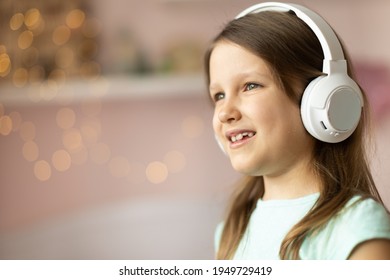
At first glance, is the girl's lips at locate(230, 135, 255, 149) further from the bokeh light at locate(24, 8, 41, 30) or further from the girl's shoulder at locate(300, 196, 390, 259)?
the bokeh light at locate(24, 8, 41, 30)

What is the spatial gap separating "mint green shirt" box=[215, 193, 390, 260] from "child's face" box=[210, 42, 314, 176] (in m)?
0.05

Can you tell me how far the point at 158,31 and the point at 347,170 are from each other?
3.47 feet

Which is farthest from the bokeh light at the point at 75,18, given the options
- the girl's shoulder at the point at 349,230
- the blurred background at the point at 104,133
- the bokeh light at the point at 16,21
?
the girl's shoulder at the point at 349,230

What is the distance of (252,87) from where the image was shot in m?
0.71

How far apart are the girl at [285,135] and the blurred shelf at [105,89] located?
0.89 m

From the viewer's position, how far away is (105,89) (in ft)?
5.42

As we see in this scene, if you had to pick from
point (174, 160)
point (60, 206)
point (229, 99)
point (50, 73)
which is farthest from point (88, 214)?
point (229, 99)

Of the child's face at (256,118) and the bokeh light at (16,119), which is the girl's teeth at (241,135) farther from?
the bokeh light at (16,119)

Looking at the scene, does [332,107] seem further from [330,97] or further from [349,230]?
[349,230]

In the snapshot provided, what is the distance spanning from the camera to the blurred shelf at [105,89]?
1631mm

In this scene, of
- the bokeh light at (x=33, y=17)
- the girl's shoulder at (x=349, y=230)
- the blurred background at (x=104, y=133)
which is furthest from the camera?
the bokeh light at (x=33, y=17)

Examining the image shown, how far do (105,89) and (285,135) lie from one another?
1006 millimetres

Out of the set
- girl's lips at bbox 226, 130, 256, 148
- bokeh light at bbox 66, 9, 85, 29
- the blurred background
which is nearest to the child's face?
girl's lips at bbox 226, 130, 256, 148
